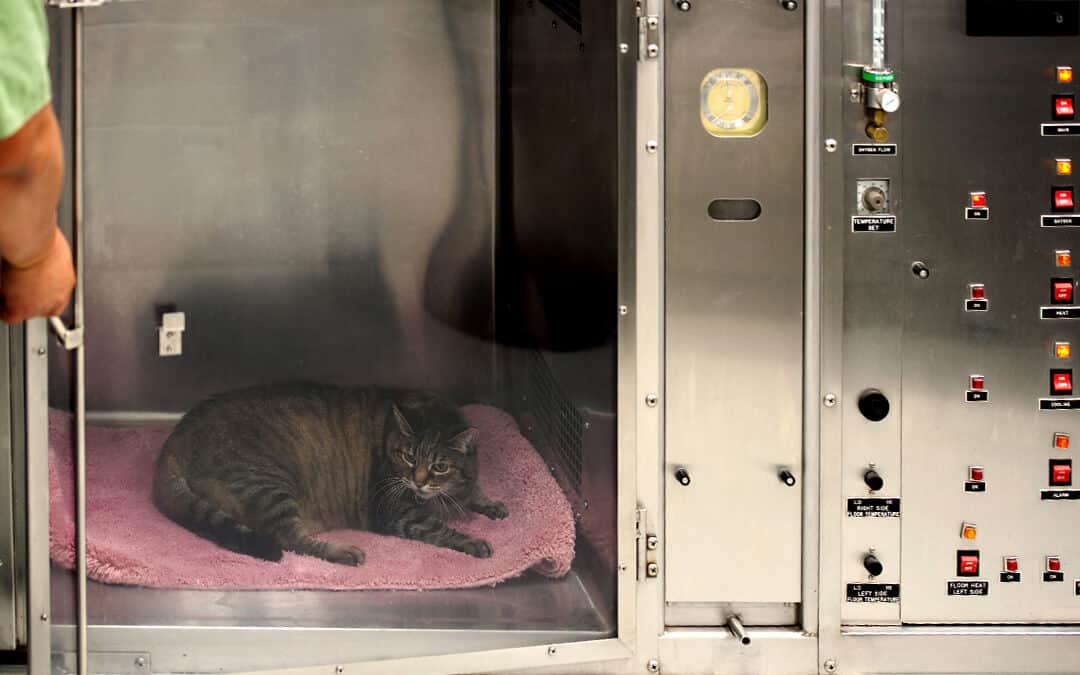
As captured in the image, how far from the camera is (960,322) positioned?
2855 millimetres

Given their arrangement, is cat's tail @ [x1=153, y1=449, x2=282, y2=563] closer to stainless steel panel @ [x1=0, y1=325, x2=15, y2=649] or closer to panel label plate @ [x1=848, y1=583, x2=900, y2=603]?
stainless steel panel @ [x1=0, y1=325, x2=15, y2=649]

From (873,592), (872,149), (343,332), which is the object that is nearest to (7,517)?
(343,332)

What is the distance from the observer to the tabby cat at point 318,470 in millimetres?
2564

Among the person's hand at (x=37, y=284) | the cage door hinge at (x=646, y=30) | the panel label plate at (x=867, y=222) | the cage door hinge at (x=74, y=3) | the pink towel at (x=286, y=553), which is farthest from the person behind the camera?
the panel label plate at (x=867, y=222)

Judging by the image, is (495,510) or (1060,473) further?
(1060,473)

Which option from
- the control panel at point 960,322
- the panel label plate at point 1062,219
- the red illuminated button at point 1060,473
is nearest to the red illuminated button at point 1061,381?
the control panel at point 960,322

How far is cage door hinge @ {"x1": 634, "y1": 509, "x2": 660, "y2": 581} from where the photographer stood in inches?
109

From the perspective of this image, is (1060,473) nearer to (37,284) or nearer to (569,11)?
(569,11)

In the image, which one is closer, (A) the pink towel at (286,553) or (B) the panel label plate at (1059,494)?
(A) the pink towel at (286,553)

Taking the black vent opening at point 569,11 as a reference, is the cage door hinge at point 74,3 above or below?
below

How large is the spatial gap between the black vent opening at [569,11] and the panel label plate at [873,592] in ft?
4.66

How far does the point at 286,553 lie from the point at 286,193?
0.76m

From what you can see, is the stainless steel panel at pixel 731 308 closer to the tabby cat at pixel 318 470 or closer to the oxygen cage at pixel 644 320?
the oxygen cage at pixel 644 320

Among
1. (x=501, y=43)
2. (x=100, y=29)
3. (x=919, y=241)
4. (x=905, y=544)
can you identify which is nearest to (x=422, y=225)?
(x=501, y=43)
